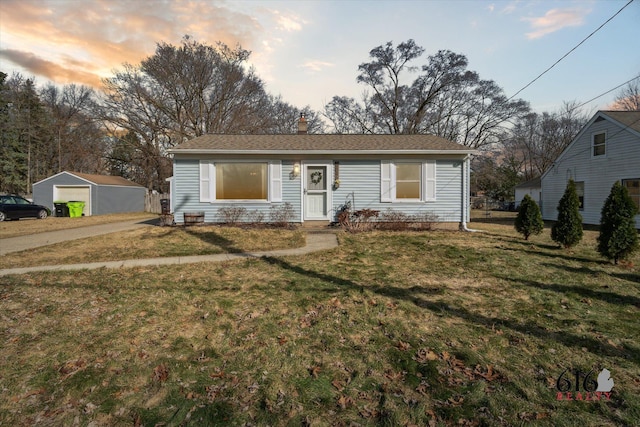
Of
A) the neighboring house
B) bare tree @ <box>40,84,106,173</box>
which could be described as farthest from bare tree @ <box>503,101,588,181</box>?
bare tree @ <box>40,84,106,173</box>

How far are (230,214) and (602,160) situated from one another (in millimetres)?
17066

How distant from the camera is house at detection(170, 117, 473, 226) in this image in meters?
11.7

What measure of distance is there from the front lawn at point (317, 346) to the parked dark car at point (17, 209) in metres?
16.6

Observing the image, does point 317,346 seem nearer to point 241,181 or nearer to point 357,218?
point 357,218

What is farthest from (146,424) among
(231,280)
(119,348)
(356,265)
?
(356,265)

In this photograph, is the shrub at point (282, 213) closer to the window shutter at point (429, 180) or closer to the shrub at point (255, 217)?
the shrub at point (255, 217)

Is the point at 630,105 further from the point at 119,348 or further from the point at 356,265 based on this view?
the point at 119,348

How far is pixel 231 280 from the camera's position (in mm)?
5680

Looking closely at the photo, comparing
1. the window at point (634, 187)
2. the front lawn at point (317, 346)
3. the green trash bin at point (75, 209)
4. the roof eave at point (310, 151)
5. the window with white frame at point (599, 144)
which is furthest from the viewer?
the green trash bin at point (75, 209)

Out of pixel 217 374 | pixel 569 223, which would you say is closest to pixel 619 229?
pixel 569 223

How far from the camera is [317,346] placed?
349 cm

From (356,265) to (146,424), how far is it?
4753 mm

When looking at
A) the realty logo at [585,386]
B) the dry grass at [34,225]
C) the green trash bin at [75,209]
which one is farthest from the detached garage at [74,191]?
the realty logo at [585,386]

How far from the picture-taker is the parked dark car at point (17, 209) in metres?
17.5
